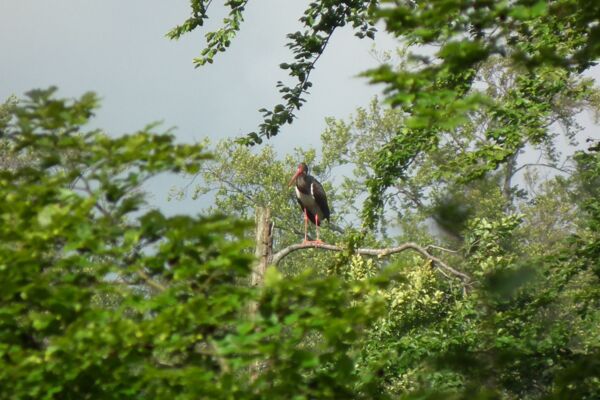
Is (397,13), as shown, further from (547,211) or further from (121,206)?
(547,211)

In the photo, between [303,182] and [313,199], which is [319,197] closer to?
[313,199]

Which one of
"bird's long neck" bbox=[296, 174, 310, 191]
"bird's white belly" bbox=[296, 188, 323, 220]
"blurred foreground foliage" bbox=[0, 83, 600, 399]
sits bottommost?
"blurred foreground foliage" bbox=[0, 83, 600, 399]

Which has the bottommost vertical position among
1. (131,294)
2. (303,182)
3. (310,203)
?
(131,294)

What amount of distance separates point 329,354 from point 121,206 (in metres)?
1.21

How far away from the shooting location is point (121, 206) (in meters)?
4.63

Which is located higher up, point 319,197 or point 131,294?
point 319,197

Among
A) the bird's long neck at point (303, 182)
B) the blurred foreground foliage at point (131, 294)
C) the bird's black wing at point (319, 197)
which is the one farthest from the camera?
the bird's long neck at point (303, 182)

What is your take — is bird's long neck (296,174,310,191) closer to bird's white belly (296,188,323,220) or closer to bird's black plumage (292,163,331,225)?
bird's black plumage (292,163,331,225)

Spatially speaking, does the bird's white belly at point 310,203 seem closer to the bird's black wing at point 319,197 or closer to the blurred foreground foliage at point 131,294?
the bird's black wing at point 319,197

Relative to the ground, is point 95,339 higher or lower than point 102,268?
lower

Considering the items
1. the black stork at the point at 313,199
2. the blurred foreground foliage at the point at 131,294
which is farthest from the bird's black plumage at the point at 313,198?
the blurred foreground foliage at the point at 131,294

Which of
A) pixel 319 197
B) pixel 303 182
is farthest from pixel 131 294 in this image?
pixel 303 182

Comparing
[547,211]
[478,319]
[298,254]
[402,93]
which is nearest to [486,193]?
[547,211]

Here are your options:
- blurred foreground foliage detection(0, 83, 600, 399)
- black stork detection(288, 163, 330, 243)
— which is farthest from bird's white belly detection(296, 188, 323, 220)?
blurred foreground foliage detection(0, 83, 600, 399)
